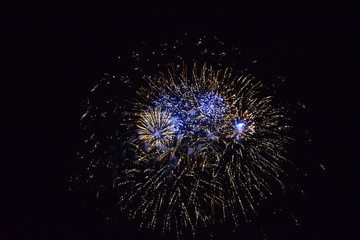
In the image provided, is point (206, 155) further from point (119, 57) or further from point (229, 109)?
point (119, 57)

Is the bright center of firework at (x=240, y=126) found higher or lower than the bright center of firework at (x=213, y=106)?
lower

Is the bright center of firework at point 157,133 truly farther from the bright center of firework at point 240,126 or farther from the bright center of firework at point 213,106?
the bright center of firework at point 240,126

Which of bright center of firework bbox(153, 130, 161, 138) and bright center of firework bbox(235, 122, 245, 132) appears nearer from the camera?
bright center of firework bbox(235, 122, 245, 132)

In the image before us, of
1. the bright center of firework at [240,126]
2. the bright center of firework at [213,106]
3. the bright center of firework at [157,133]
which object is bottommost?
the bright center of firework at [240,126]

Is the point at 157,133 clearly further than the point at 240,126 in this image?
Yes

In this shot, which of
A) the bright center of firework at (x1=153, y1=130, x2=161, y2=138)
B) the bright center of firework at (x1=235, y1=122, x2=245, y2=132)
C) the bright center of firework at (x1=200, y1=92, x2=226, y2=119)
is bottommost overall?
the bright center of firework at (x1=235, y1=122, x2=245, y2=132)

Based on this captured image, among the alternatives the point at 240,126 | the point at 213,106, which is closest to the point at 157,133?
the point at 213,106

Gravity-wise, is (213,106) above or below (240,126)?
above

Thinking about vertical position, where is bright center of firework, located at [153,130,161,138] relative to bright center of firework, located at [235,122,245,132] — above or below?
above

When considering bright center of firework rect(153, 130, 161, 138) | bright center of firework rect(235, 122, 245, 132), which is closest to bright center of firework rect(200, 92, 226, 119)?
bright center of firework rect(235, 122, 245, 132)

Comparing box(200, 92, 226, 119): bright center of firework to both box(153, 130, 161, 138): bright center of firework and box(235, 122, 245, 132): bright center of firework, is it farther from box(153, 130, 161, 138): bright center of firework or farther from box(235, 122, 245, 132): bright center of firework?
box(153, 130, 161, 138): bright center of firework

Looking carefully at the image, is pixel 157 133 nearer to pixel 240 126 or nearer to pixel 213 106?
pixel 213 106

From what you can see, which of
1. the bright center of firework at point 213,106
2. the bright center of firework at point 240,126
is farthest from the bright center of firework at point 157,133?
the bright center of firework at point 240,126

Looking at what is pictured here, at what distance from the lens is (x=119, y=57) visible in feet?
17.4
